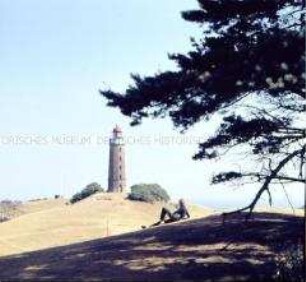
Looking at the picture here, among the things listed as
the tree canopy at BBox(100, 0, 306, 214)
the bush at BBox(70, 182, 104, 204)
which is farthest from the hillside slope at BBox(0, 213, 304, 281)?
the bush at BBox(70, 182, 104, 204)

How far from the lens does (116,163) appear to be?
7156 cm

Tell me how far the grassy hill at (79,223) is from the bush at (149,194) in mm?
810

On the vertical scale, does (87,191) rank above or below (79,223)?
above

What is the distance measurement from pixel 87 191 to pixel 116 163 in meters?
9.28

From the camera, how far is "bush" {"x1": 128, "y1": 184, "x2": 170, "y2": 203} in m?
51.0

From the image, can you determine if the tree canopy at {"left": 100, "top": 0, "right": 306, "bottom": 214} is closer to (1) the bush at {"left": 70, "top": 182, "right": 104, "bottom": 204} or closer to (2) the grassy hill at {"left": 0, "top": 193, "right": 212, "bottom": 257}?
(2) the grassy hill at {"left": 0, "top": 193, "right": 212, "bottom": 257}

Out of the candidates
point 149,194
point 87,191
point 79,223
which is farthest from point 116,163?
point 79,223

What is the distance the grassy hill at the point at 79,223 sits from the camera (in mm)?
33906

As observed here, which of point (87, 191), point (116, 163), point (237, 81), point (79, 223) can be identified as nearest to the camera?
point (237, 81)

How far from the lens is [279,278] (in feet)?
52.3

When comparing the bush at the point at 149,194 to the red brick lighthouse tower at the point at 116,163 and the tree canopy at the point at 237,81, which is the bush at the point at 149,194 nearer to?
the red brick lighthouse tower at the point at 116,163

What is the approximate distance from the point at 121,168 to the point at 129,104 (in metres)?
53.4

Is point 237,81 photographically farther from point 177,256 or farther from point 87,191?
point 87,191

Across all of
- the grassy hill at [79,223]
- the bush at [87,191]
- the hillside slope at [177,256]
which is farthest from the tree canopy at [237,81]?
the bush at [87,191]
